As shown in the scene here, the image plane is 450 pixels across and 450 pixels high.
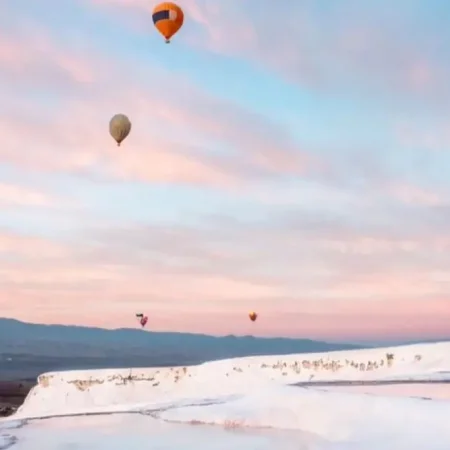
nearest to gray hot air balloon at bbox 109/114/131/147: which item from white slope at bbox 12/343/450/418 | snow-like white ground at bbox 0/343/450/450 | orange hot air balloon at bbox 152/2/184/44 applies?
orange hot air balloon at bbox 152/2/184/44

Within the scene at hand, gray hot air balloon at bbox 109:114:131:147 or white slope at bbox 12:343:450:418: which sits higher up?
gray hot air balloon at bbox 109:114:131:147

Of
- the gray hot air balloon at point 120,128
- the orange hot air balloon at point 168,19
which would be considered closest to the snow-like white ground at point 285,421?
the gray hot air balloon at point 120,128

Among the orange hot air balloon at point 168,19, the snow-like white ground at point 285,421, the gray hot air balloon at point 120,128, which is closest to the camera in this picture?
the snow-like white ground at point 285,421

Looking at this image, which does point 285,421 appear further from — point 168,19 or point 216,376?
point 168,19

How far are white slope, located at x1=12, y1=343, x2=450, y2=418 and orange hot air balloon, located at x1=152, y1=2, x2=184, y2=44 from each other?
647 inches

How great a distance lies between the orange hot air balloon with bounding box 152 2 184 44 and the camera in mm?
36094

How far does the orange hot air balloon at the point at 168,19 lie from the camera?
36.1m

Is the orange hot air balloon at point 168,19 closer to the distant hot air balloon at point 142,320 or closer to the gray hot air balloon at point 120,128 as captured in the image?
the gray hot air balloon at point 120,128

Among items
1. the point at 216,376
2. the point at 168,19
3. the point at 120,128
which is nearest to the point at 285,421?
the point at 216,376

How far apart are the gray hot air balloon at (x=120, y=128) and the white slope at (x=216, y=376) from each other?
12601 mm

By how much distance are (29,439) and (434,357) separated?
2008cm

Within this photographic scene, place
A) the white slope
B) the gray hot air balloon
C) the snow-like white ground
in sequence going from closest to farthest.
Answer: the snow-like white ground < the white slope < the gray hot air balloon

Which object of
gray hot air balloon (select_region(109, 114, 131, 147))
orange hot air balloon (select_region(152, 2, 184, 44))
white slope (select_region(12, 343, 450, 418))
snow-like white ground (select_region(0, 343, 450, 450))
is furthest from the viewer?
gray hot air balloon (select_region(109, 114, 131, 147))

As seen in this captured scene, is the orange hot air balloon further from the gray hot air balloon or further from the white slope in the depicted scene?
the white slope
